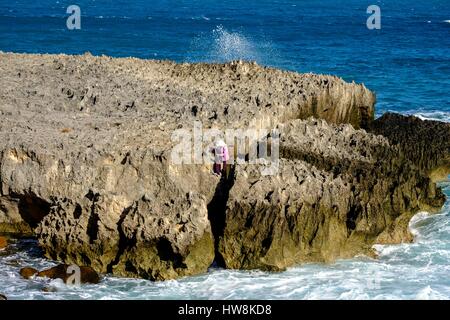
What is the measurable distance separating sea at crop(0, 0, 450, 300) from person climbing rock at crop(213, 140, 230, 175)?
9.93 feet

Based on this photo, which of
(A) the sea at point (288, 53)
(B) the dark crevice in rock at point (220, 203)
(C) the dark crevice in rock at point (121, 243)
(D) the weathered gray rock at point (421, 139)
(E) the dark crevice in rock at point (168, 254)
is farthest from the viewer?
(D) the weathered gray rock at point (421, 139)

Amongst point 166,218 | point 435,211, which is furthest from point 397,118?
point 166,218

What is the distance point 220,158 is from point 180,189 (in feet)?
5.16

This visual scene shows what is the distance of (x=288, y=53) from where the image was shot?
64.0 metres

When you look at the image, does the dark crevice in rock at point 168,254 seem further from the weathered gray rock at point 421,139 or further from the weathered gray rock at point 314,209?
the weathered gray rock at point 421,139

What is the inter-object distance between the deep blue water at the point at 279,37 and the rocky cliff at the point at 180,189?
1811 centimetres

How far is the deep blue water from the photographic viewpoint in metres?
55.6

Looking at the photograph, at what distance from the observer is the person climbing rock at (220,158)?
25031 millimetres

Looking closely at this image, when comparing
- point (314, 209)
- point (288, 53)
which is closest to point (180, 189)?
point (314, 209)

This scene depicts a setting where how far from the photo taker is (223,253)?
919 inches

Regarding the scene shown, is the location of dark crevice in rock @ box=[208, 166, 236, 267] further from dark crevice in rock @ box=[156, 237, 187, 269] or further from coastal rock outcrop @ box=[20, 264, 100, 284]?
coastal rock outcrop @ box=[20, 264, 100, 284]

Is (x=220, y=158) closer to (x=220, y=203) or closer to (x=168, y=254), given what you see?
(x=220, y=203)

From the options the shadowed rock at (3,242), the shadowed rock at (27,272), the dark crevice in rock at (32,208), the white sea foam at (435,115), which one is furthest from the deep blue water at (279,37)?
the shadowed rock at (27,272)

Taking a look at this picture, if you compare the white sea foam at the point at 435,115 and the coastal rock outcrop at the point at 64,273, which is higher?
the white sea foam at the point at 435,115
